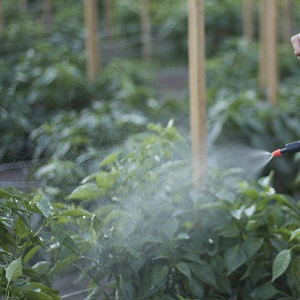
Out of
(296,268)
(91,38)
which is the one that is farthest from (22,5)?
(296,268)

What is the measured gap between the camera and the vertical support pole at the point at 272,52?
6.17 metres

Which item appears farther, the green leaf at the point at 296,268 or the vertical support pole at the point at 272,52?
the vertical support pole at the point at 272,52

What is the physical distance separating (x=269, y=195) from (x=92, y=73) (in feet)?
11.9

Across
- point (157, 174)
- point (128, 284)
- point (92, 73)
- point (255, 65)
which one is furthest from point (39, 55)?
point (128, 284)

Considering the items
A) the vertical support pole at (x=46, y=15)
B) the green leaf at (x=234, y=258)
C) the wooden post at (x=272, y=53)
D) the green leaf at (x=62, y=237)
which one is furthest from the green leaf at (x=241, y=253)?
the vertical support pole at (x=46, y=15)

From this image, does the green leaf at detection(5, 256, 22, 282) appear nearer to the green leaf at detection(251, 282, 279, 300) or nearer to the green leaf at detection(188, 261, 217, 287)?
the green leaf at detection(188, 261, 217, 287)

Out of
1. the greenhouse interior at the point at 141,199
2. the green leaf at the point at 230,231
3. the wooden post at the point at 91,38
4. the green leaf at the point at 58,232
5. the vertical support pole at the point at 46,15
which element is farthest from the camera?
the vertical support pole at the point at 46,15

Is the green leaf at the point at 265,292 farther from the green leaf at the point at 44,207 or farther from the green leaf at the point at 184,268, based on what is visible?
the green leaf at the point at 44,207

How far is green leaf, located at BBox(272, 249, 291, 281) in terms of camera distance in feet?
8.91

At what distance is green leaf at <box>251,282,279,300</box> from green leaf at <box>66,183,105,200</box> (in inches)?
27.7

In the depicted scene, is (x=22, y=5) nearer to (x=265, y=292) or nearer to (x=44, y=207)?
(x=265, y=292)

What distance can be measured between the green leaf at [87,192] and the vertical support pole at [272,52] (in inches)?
145

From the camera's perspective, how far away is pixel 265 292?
114 inches

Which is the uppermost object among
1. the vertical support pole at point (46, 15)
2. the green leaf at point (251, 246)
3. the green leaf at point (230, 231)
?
the vertical support pole at point (46, 15)
